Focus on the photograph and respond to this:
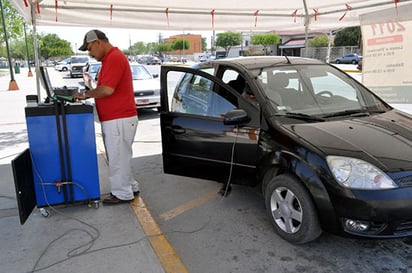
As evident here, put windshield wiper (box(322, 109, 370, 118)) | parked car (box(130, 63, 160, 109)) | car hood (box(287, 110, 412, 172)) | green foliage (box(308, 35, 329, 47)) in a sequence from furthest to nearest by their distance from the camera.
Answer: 1. green foliage (box(308, 35, 329, 47))
2. parked car (box(130, 63, 160, 109))
3. windshield wiper (box(322, 109, 370, 118))
4. car hood (box(287, 110, 412, 172))

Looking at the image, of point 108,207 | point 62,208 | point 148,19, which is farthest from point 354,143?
point 148,19

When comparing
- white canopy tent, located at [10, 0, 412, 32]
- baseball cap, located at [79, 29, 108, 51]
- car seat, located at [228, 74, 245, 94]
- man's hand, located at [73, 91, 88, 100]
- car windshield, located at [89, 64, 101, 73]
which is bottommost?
car windshield, located at [89, 64, 101, 73]

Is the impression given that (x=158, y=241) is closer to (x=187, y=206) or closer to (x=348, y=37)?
(x=187, y=206)

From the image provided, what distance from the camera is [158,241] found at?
331cm

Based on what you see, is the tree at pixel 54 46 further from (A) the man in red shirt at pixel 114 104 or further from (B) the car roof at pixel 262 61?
(B) the car roof at pixel 262 61

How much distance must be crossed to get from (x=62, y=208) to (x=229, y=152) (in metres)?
1.98

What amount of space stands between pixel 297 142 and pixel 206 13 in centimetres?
515

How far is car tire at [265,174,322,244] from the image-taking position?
117 inches

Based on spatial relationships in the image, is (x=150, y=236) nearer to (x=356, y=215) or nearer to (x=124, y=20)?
(x=356, y=215)

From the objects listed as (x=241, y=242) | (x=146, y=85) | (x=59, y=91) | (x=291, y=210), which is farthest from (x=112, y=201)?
(x=146, y=85)

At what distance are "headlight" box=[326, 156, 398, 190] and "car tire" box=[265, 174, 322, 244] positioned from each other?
0.34 metres

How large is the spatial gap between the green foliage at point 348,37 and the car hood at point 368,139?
A: 49.5m

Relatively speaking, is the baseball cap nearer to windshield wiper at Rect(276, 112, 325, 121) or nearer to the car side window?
the car side window

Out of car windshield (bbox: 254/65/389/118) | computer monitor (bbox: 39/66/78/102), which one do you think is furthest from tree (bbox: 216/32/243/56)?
computer monitor (bbox: 39/66/78/102)
